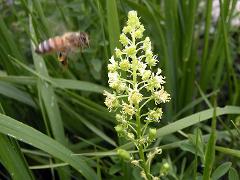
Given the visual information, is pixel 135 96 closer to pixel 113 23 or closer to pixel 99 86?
pixel 113 23

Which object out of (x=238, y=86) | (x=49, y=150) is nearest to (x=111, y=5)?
(x=49, y=150)

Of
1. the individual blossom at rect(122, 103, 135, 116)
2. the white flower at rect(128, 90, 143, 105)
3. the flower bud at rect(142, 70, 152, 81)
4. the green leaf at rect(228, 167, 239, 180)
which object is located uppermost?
the flower bud at rect(142, 70, 152, 81)

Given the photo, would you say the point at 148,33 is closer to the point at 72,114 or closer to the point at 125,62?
the point at 72,114

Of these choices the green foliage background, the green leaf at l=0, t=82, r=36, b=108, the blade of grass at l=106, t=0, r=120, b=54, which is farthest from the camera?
the green leaf at l=0, t=82, r=36, b=108

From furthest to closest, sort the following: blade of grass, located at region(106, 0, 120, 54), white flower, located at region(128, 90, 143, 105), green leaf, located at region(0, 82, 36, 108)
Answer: green leaf, located at region(0, 82, 36, 108) < blade of grass, located at region(106, 0, 120, 54) < white flower, located at region(128, 90, 143, 105)

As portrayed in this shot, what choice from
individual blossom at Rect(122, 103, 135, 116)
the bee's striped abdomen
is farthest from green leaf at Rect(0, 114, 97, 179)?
individual blossom at Rect(122, 103, 135, 116)

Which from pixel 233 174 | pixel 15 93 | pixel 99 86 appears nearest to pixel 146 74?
pixel 233 174

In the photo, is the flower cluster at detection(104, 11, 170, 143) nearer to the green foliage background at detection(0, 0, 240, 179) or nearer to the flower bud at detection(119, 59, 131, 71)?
the flower bud at detection(119, 59, 131, 71)

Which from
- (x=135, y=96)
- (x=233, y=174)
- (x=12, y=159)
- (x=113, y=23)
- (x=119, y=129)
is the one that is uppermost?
(x=113, y=23)

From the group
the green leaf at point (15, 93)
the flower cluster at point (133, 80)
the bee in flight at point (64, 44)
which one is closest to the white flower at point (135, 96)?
the flower cluster at point (133, 80)
